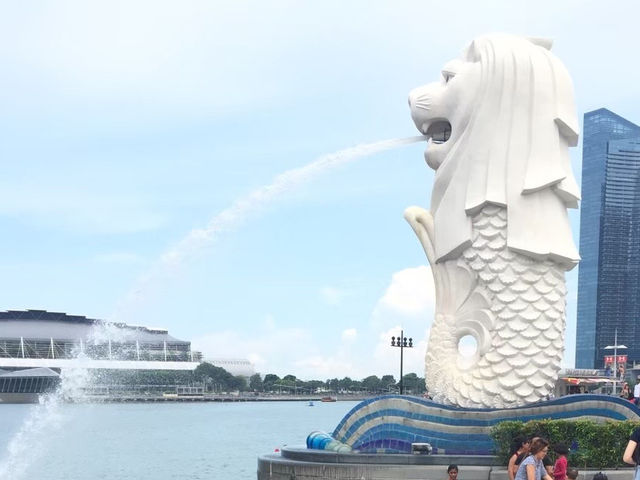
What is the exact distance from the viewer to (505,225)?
20844mm

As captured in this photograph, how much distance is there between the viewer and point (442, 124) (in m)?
22.5

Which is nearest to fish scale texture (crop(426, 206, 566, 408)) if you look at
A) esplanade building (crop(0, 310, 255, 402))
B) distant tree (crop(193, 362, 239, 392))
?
esplanade building (crop(0, 310, 255, 402))

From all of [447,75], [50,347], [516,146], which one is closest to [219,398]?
[50,347]

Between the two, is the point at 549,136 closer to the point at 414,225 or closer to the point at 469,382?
the point at 414,225

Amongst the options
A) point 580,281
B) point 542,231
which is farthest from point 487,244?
point 580,281

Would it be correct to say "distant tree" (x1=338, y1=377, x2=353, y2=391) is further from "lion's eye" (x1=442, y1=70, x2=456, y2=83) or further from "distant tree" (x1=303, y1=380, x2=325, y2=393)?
"lion's eye" (x1=442, y1=70, x2=456, y2=83)

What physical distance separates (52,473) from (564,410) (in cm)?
1593

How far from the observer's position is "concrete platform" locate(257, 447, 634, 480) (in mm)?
18517

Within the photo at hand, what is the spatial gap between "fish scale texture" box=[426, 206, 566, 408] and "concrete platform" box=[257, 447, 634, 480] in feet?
5.88

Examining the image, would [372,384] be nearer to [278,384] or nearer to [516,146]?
[278,384]

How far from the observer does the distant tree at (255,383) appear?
457ft

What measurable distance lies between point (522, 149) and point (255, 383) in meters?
121

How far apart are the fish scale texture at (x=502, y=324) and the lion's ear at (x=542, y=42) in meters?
3.54

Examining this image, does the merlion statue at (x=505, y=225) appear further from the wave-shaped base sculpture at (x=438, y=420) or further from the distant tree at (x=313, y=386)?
the distant tree at (x=313, y=386)
